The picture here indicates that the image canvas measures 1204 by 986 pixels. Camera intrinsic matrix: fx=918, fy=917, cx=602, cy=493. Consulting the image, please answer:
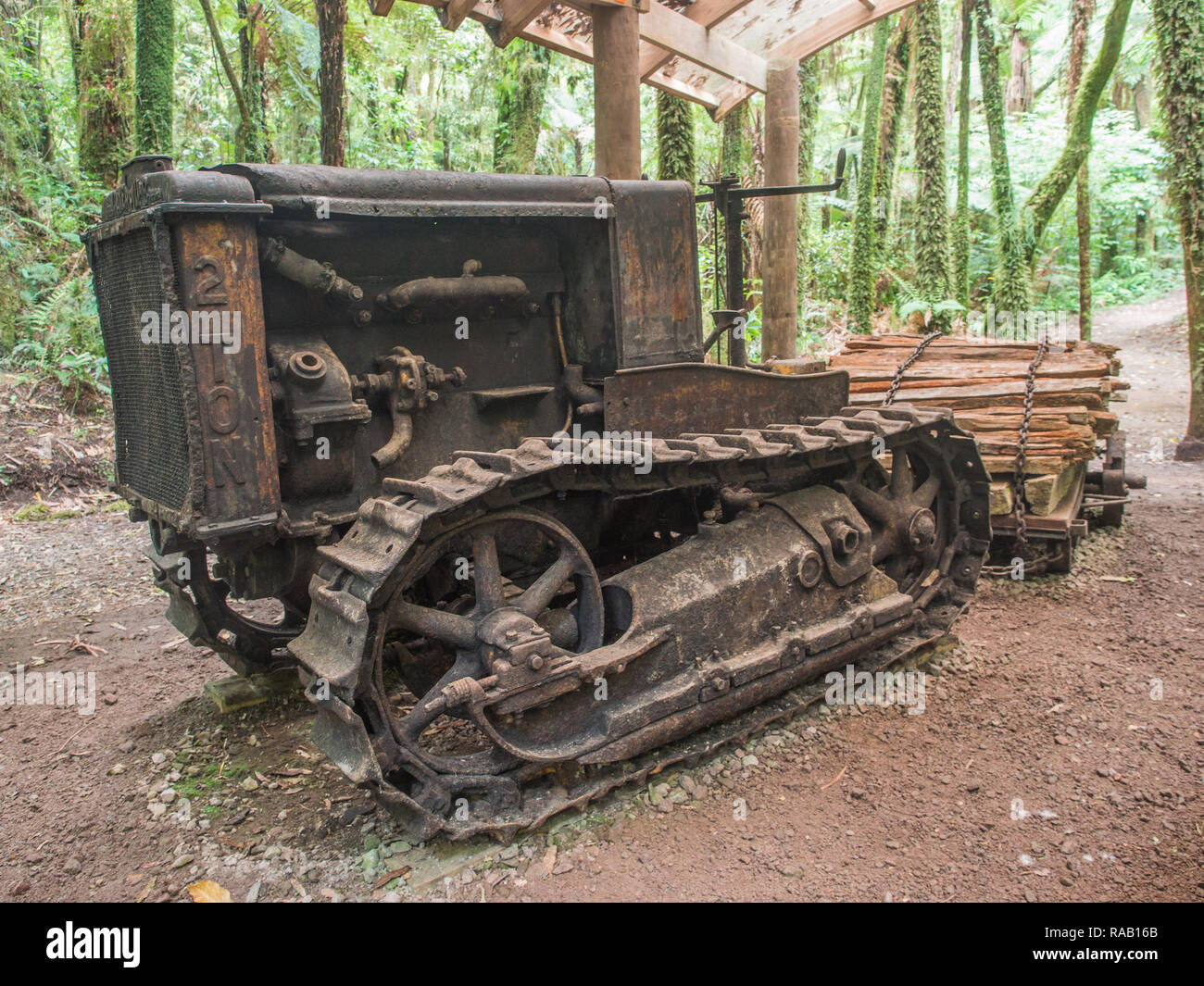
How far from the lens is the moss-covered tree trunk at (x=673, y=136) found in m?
8.72

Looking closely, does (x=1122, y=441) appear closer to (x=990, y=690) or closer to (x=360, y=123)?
(x=990, y=690)

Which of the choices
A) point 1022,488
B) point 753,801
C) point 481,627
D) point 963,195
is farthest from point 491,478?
point 963,195

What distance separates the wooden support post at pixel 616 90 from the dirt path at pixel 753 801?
3694 mm

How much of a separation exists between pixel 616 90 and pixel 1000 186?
10.7m

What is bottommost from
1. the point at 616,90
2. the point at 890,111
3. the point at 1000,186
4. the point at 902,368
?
the point at 902,368

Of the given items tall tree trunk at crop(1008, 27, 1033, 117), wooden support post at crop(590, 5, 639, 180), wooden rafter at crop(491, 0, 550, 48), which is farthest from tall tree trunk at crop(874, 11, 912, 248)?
tall tree trunk at crop(1008, 27, 1033, 117)

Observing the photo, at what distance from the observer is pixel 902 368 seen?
22.4 ft

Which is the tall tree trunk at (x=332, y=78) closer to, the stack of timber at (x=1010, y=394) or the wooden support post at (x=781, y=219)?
the wooden support post at (x=781, y=219)

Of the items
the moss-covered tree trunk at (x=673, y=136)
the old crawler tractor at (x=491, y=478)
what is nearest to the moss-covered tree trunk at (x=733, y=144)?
the moss-covered tree trunk at (x=673, y=136)

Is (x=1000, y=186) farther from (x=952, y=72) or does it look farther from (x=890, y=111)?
(x=952, y=72)

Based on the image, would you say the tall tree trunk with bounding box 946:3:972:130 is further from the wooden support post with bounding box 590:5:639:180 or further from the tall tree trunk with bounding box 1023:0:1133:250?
the wooden support post with bounding box 590:5:639:180

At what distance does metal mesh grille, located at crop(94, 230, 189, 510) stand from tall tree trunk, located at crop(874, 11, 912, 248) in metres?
13.5
